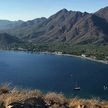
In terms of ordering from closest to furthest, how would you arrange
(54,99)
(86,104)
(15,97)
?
(15,97), (86,104), (54,99)

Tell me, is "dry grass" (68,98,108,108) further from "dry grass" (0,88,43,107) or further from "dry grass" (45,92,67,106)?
"dry grass" (0,88,43,107)

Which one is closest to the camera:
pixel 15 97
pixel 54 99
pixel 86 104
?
pixel 15 97

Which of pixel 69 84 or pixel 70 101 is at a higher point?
pixel 70 101

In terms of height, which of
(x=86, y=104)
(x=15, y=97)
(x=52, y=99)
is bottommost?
(x=86, y=104)

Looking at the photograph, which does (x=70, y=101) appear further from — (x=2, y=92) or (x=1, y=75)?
(x=1, y=75)

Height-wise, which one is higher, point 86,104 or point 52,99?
point 52,99

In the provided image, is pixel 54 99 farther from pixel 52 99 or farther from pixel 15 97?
pixel 15 97

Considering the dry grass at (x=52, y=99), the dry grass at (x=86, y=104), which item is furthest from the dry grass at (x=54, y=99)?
the dry grass at (x=86, y=104)

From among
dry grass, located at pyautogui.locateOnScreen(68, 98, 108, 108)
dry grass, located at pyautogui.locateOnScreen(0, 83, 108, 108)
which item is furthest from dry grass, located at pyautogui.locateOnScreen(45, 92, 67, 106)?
dry grass, located at pyautogui.locateOnScreen(68, 98, 108, 108)

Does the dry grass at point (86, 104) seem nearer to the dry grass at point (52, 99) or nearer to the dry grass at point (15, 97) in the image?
the dry grass at point (52, 99)

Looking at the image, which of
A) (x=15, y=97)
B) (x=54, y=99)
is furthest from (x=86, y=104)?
(x=15, y=97)

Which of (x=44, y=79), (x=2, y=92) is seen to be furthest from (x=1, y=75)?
(x=2, y=92)
